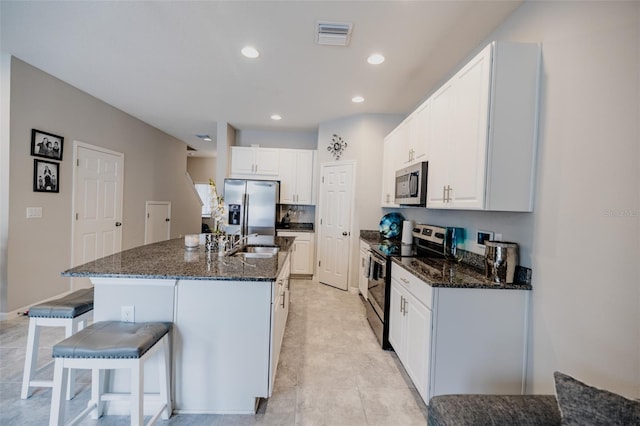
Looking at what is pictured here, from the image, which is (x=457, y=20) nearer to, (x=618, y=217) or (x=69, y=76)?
(x=618, y=217)

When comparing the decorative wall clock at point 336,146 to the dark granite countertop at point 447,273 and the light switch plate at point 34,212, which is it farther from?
the light switch plate at point 34,212

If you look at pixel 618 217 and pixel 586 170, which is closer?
pixel 618 217

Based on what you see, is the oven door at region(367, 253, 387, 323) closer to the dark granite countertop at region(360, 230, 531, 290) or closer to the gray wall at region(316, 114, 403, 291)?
the dark granite countertop at region(360, 230, 531, 290)

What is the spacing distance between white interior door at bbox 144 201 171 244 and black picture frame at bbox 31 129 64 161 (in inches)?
82.1

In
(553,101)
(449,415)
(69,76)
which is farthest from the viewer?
(69,76)

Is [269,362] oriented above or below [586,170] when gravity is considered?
below

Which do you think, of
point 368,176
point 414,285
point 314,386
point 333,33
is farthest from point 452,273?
A: point 368,176

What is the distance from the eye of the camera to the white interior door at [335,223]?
4.31 metres

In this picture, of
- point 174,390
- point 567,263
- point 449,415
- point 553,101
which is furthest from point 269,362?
point 553,101

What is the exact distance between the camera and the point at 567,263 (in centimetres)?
144

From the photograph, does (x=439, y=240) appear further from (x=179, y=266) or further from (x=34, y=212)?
(x=34, y=212)

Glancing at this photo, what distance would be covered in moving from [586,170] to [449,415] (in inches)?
51.4

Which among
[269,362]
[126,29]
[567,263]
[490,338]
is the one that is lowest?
[269,362]

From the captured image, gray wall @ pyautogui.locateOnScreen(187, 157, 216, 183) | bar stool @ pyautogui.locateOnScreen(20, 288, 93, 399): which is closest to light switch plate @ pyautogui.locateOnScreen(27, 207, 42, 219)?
bar stool @ pyautogui.locateOnScreen(20, 288, 93, 399)
